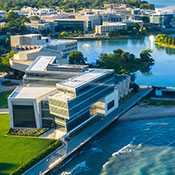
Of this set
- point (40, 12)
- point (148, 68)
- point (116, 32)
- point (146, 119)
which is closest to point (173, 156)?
point (146, 119)

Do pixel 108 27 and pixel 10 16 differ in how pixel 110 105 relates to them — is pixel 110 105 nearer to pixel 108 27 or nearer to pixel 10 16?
pixel 108 27

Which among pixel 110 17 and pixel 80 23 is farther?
pixel 110 17

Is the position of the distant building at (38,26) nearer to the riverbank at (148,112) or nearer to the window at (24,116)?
the riverbank at (148,112)

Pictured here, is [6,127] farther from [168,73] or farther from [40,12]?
[40,12]

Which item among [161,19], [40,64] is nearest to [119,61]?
[40,64]

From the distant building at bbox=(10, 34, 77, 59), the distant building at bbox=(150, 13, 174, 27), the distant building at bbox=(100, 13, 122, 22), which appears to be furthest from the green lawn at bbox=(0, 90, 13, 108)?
the distant building at bbox=(150, 13, 174, 27)

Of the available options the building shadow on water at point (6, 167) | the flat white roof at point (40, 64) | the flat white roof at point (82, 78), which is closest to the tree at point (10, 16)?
the flat white roof at point (40, 64)
